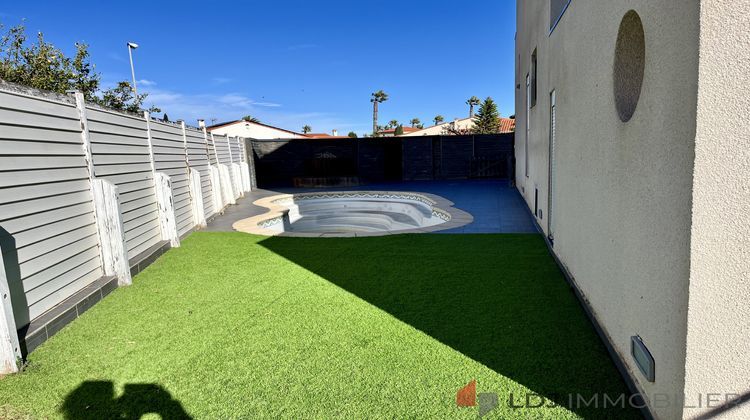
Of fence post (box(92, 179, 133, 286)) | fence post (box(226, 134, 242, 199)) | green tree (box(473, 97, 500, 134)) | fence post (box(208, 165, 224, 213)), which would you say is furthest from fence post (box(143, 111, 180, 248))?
green tree (box(473, 97, 500, 134))

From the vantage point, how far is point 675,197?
1.80m

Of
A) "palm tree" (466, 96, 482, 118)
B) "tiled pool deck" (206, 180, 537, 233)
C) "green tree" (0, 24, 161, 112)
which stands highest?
"palm tree" (466, 96, 482, 118)

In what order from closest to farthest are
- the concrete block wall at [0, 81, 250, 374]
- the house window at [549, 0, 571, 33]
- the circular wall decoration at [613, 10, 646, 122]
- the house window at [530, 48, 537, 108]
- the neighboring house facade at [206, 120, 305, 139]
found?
the circular wall decoration at [613, 10, 646, 122]
the concrete block wall at [0, 81, 250, 374]
the house window at [549, 0, 571, 33]
the house window at [530, 48, 537, 108]
the neighboring house facade at [206, 120, 305, 139]

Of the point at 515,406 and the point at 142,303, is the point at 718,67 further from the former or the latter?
the point at 142,303

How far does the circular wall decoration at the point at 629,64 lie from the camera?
247cm

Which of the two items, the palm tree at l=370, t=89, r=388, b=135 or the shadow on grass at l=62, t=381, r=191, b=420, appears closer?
the shadow on grass at l=62, t=381, r=191, b=420

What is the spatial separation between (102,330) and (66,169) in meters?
1.88

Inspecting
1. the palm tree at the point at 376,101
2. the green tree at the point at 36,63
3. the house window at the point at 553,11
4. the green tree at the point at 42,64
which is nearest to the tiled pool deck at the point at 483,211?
the house window at the point at 553,11

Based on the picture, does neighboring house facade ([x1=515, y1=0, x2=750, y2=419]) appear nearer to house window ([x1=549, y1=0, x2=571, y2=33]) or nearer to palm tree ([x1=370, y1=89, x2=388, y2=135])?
house window ([x1=549, y1=0, x2=571, y2=33])

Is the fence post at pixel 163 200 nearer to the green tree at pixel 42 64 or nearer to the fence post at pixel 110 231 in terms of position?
the fence post at pixel 110 231

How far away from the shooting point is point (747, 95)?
151cm

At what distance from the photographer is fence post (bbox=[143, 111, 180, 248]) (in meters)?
7.00

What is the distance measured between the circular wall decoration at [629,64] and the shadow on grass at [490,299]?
5.88ft

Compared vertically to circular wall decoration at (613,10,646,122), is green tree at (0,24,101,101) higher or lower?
higher
